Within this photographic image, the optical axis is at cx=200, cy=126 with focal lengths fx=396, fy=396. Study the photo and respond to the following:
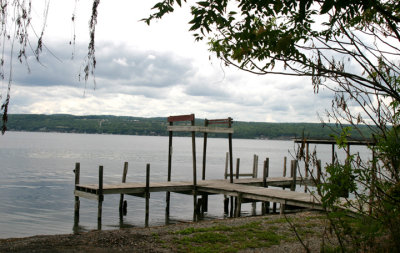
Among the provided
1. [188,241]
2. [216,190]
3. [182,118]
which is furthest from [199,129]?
[188,241]

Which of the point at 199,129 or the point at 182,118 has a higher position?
the point at 182,118

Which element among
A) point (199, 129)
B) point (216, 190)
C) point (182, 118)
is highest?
point (182, 118)

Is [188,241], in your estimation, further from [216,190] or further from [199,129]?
[199,129]

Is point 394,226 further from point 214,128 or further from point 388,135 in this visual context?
point 214,128

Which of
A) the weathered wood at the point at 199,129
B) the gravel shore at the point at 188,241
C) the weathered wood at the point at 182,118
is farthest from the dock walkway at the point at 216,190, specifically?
the gravel shore at the point at 188,241

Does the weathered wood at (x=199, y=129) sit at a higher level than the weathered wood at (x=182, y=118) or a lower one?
lower

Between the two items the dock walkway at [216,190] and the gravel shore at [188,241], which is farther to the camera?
the dock walkway at [216,190]

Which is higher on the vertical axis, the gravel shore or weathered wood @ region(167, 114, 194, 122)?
weathered wood @ region(167, 114, 194, 122)

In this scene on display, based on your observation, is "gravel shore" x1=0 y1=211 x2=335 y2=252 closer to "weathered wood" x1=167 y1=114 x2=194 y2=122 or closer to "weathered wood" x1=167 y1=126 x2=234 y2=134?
"weathered wood" x1=167 y1=126 x2=234 y2=134

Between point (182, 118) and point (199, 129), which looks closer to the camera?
point (199, 129)

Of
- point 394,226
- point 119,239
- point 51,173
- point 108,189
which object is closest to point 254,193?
point 108,189

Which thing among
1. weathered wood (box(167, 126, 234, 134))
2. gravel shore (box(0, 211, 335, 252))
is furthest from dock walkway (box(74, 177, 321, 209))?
gravel shore (box(0, 211, 335, 252))

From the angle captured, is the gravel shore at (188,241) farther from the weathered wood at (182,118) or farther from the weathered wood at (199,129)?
the weathered wood at (182,118)

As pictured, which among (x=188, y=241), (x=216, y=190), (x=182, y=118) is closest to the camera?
(x=188, y=241)
